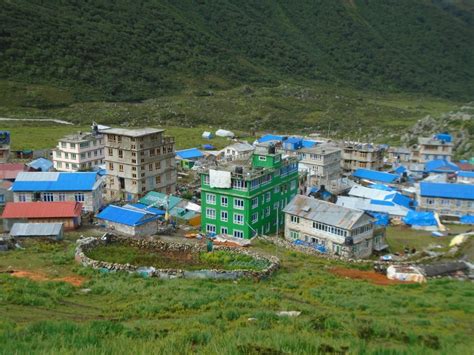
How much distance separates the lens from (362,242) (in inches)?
1438

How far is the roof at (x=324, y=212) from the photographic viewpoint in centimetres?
3575

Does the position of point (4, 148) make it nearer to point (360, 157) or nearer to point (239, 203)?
point (239, 203)

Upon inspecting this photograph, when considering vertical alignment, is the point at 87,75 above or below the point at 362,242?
above

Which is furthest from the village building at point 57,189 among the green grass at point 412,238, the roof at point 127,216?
the green grass at point 412,238

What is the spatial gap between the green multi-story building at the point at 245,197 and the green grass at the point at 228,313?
677 cm

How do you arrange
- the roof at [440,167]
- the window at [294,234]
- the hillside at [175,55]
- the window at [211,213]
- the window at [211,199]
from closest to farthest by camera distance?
1. the window at [294,234]
2. the window at [211,199]
3. the window at [211,213]
4. the roof at [440,167]
5. the hillside at [175,55]

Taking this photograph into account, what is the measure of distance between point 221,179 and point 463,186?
25.7 metres

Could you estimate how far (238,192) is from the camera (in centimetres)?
A: 3794

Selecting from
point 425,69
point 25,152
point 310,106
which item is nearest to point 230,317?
point 25,152

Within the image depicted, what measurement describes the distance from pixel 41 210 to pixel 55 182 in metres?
5.02

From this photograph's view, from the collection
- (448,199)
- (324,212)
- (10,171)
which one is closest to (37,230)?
(10,171)

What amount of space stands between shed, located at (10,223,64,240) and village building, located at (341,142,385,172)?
132 feet

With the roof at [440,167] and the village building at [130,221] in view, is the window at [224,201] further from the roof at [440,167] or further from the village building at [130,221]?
the roof at [440,167]

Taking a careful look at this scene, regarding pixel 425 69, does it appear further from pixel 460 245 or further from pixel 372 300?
pixel 372 300
